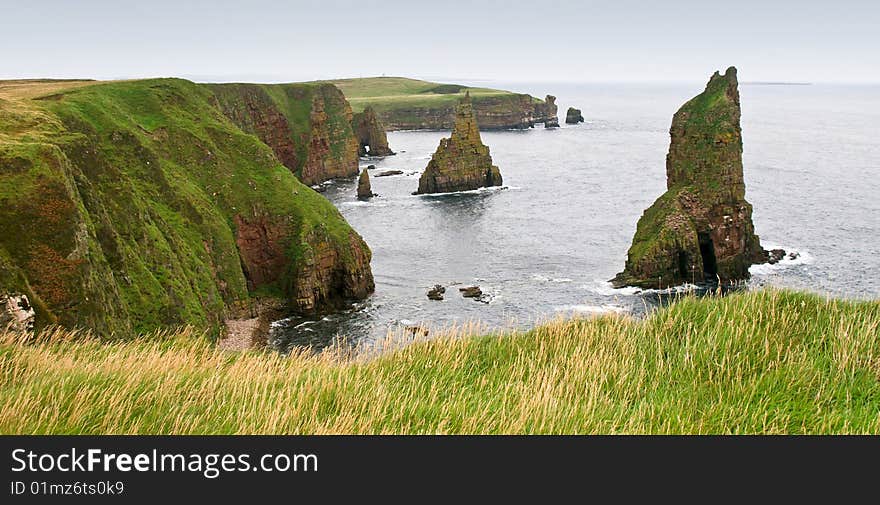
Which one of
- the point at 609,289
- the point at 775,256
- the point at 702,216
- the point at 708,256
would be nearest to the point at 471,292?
the point at 609,289

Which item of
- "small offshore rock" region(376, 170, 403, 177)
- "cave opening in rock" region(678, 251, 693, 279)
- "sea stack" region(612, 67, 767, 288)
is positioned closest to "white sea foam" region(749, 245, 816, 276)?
"sea stack" region(612, 67, 767, 288)

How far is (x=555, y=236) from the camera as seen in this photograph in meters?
93.6

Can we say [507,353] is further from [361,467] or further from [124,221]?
[124,221]

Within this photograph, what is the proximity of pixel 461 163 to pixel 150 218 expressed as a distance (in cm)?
8588

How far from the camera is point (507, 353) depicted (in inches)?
570

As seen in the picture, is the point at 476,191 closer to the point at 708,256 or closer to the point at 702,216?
the point at 708,256

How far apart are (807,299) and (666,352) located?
4034mm

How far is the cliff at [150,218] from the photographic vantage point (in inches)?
1436

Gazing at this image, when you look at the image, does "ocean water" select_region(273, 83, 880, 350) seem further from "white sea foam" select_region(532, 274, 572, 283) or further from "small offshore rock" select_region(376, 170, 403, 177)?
"small offshore rock" select_region(376, 170, 403, 177)

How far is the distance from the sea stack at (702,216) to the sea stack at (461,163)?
6107 centimetres

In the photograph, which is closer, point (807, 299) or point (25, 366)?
point (25, 366)

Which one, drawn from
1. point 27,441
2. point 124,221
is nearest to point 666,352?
point 27,441

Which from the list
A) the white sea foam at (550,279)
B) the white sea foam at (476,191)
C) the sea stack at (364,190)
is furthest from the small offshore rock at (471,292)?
the white sea foam at (476,191)

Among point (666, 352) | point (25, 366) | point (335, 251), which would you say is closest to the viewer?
point (25, 366)
